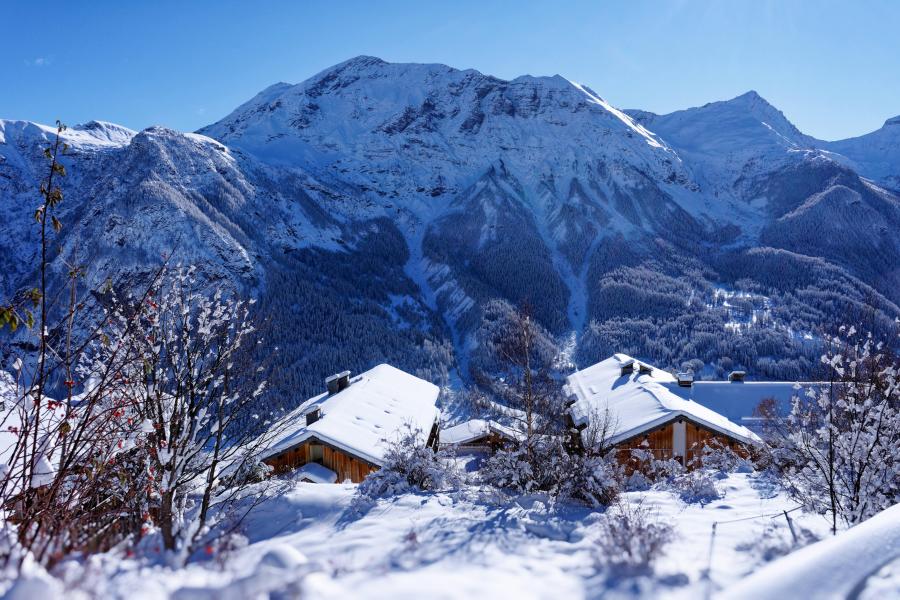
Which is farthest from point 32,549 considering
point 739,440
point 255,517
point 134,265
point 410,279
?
point 410,279

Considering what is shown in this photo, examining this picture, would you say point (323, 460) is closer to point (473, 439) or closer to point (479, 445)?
point (473, 439)

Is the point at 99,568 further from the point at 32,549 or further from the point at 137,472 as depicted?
the point at 137,472

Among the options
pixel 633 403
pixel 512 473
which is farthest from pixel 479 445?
pixel 512 473

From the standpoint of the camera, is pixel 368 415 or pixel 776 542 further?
pixel 368 415

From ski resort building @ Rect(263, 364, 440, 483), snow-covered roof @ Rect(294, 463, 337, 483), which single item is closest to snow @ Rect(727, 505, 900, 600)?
ski resort building @ Rect(263, 364, 440, 483)

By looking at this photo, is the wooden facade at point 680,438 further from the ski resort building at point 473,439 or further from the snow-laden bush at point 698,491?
the snow-laden bush at point 698,491

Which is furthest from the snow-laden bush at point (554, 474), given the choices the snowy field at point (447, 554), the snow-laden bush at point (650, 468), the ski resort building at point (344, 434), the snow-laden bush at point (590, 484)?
the ski resort building at point (344, 434)

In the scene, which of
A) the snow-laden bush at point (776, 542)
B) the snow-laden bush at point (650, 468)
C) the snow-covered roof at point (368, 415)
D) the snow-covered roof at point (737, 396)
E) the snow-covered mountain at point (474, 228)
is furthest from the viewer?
the snow-covered mountain at point (474, 228)
